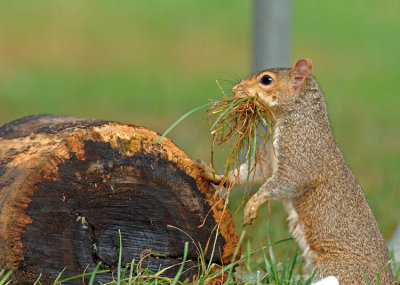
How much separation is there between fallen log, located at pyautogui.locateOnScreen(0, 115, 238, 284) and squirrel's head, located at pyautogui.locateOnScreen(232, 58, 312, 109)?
0.56m

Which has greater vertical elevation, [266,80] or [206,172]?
[266,80]

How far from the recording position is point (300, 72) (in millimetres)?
3992

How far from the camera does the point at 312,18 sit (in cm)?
1720

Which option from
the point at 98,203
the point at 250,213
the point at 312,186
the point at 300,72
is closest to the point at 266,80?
the point at 300,72

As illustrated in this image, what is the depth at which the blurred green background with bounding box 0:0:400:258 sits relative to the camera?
876 centimetres

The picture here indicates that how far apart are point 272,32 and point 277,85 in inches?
104

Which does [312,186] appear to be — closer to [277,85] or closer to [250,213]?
[250,213]

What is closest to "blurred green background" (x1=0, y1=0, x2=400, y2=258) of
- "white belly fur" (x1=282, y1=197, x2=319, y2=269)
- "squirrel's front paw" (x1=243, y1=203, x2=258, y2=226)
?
"white belly fur" (x1=282, y1=197, x2=319, y2=269)

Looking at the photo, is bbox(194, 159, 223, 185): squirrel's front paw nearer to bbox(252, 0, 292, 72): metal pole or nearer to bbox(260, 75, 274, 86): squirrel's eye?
bbox(260, 75, 274, 86): squirrel's eye

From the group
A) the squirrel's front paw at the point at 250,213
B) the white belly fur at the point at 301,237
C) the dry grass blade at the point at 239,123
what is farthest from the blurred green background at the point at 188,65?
the dry grass blade at the point at 239,123

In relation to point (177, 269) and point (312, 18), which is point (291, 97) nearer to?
point (177, 269)

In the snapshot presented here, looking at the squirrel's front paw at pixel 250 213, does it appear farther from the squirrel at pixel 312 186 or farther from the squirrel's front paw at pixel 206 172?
the squirrel's front paw at pixel 206 172

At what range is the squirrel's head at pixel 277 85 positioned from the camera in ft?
13.0

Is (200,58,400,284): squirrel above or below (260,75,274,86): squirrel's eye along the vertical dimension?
below
